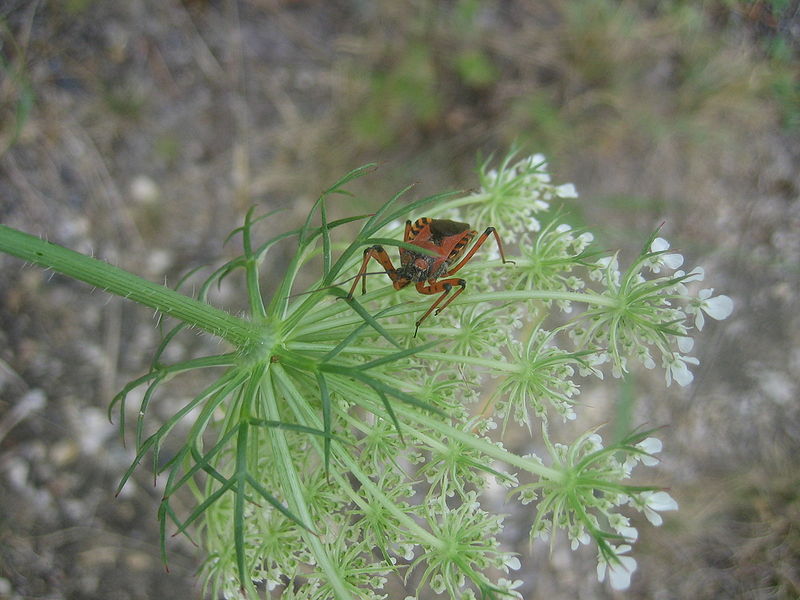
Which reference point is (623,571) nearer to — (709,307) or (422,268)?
(709,307)

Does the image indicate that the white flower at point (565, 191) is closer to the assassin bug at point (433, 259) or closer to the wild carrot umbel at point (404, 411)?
the wild carrot umbel at point (404, 411)

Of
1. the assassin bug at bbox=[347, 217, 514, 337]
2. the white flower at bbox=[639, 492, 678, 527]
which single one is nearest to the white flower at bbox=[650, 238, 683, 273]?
the assassin bug at bbox=[347, 217, 514, 337]

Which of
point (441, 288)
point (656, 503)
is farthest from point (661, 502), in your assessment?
point (441, 288)

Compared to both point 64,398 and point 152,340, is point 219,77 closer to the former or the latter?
point 152,340

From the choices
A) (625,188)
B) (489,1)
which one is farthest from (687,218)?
(489,1)

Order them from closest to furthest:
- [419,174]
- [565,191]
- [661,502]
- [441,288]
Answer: [661,502], [441,288], [565,191], [419,174]
